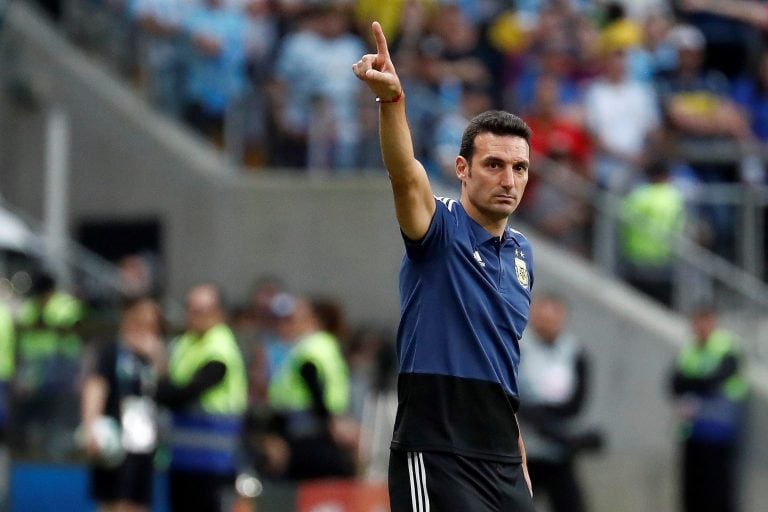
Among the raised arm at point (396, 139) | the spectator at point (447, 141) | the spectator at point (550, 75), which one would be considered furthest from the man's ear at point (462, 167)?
the spectator at point (550, 75)

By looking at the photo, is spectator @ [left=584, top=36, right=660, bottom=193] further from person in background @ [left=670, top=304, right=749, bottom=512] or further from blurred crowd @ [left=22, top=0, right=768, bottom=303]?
person in background @ [left=670, top=304, right=749, bottom=512]

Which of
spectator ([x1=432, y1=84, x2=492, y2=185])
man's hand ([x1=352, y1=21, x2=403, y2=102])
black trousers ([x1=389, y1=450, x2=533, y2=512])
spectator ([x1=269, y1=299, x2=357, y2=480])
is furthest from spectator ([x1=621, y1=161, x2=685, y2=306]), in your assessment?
man's hand ([x1=352, y1=21, x2=403, y2=102])

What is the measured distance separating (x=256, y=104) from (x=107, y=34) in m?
2.92

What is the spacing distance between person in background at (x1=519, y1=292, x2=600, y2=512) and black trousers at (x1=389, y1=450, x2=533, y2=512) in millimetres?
7244

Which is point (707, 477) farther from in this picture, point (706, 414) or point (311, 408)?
point (311, 408)

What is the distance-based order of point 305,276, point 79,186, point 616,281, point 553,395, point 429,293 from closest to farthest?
1. point 429,293
2. point 553,395
3. point 616,281
4. point 305,276
5. point 79,186

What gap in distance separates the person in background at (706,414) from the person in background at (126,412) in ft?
17.2

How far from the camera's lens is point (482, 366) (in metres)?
6.98

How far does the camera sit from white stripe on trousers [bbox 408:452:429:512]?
694 cm

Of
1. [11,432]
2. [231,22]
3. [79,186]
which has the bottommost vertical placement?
[11,432]

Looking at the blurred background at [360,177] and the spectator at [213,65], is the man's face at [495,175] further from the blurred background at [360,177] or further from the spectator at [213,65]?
the spectator at [213,65]

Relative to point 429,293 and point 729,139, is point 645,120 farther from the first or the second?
point 429,293

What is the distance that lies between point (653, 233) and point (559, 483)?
340cm

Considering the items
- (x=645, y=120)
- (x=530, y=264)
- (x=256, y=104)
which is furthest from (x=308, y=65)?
(x=530, y=264)
